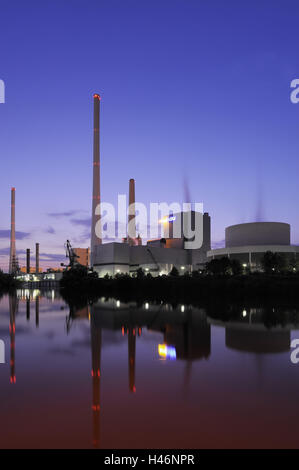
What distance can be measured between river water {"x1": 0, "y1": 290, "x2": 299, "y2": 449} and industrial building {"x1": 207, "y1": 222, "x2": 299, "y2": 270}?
203 ft

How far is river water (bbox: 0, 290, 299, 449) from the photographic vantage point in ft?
14.8

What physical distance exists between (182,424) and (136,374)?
9.88ft

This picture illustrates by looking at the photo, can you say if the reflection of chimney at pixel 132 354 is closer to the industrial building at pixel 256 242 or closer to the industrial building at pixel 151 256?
the industrial building at pixel 256 242

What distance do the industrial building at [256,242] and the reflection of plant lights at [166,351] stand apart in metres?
62.9

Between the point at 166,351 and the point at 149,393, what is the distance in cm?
409

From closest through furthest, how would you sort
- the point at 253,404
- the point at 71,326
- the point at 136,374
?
1. the point at 253,404
2. the point at 136,374
3. the point at 71,326

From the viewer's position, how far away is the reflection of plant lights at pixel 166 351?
9641mm

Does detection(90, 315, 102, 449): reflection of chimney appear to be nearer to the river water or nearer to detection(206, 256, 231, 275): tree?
the river water

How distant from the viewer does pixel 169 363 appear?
8828 mm
